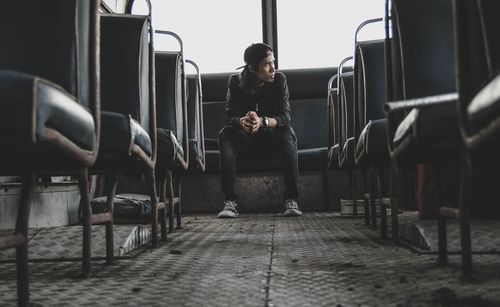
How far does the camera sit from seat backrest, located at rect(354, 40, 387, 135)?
9.27 feet

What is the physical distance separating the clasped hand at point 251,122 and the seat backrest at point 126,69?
1894 mm

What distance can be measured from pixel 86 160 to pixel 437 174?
112 cm

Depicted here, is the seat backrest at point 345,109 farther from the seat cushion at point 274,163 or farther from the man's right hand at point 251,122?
the seat cushion at point 274,163

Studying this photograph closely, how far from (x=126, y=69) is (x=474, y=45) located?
4.67ft

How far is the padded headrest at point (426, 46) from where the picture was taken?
6.21ft

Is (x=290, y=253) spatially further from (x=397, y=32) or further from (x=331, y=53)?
(x=331, y=53)

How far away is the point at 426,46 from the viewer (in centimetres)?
191

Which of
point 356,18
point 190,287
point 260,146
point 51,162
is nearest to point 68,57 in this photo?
point 51,162

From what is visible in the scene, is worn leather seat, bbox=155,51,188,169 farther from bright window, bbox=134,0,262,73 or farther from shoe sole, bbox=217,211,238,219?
bright window, bbox=134,0,262,73

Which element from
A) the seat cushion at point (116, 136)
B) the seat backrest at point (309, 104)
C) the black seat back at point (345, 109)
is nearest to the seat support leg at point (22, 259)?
the seat cushion at point (116, 136)

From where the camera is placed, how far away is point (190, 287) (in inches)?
55.6

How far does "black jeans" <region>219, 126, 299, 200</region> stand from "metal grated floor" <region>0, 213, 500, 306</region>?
6.83 feet

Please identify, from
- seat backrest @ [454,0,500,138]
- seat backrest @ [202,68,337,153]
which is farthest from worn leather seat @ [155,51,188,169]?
seat backrest @ [202,68,337,153]

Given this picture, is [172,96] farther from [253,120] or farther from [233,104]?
[233,104]
